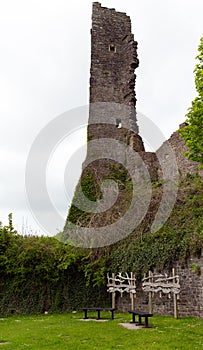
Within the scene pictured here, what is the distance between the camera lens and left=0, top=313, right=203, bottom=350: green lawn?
346 inches

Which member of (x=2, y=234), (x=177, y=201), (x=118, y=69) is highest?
(x=118, y=69)

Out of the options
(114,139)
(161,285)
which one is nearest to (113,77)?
(114,139)

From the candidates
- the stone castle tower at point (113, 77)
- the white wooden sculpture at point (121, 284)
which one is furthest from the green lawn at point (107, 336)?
the stone castle tower at point (113, 77)

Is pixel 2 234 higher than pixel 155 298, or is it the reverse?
pixel 2 234

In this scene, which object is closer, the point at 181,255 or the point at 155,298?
the point at 181,255

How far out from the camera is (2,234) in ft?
61.6

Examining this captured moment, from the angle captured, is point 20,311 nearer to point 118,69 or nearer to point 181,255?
point 181,255

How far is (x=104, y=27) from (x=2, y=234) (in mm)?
17293

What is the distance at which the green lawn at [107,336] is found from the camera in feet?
28.8

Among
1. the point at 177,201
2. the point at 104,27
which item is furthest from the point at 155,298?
the point at 104,27

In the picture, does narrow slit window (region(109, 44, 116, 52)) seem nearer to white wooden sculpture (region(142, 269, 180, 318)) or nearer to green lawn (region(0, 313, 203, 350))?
white wooden sculpture (region(142, 269, 180, 318))

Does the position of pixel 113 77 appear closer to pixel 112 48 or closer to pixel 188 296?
pixel 112 48

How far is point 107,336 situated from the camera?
10.1 meters

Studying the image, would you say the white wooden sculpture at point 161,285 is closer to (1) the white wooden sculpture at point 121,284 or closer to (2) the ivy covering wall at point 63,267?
(1) the white wooden sculpture at point 121,284
